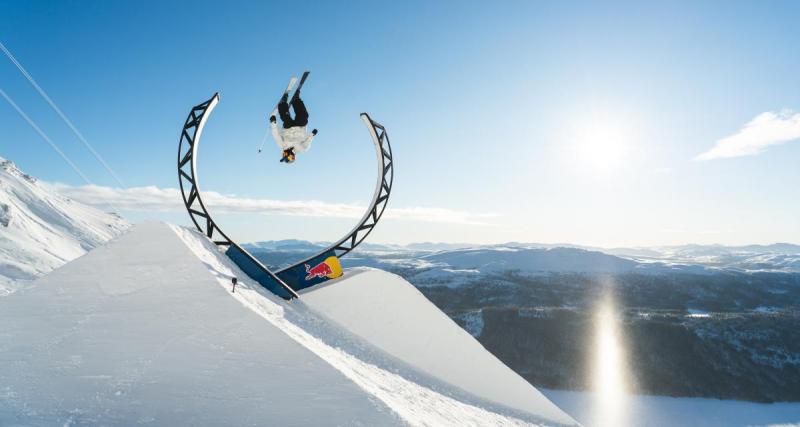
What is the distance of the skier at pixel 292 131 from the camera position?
15938mm

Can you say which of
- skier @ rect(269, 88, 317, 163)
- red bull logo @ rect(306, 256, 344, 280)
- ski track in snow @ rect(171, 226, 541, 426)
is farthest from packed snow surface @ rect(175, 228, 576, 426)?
skier @ rect(269, 88, 317, 163)

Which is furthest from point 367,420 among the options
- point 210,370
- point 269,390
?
point 210,370

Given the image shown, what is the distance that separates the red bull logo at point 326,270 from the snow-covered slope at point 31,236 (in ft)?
38.7

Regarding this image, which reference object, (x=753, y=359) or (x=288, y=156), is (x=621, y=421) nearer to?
(x=753, y=359)

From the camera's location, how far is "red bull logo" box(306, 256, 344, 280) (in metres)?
17.2

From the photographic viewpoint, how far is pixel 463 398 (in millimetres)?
11875

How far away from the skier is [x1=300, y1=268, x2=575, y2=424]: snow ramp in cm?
572

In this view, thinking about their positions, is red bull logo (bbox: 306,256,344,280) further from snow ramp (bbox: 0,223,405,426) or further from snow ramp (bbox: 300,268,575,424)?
snow ramp (bbox: 0,223,405,426)

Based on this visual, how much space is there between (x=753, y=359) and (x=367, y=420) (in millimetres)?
87613

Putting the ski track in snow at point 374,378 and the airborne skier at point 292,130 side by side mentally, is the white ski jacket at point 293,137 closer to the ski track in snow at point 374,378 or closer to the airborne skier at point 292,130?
the airborne skier at point 292,130

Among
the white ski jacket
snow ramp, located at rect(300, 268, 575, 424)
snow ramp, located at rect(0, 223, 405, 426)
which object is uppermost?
the white ski jacket

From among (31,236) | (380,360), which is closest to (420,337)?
(380,360)

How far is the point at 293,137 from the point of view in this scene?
16.3m

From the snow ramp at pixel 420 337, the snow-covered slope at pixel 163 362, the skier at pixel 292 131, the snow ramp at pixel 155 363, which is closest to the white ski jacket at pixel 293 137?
the skier at pixel 292 131
